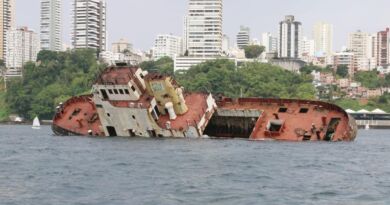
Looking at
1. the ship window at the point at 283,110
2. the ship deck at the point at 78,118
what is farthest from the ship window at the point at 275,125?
the ship deck at the point at 78,118

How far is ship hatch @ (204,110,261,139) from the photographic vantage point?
83.1 meters

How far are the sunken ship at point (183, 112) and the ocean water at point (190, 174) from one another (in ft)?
26.9

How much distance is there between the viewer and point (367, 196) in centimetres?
4006

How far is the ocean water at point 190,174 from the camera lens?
39.0m

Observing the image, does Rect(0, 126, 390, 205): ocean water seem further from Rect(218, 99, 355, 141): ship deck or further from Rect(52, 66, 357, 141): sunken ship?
Rect(218, 99, 355, 141): ship deck

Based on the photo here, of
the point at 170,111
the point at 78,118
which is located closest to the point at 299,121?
the point at 170,111

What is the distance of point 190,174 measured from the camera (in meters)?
47.4

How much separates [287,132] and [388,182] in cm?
3512

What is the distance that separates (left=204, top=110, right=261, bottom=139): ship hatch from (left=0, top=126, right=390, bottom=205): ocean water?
38.6 ft

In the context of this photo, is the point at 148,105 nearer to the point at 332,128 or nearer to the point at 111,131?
the point at 111,131

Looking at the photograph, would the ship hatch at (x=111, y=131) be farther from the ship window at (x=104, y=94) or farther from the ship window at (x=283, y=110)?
the ship window at (x=283, y=110)

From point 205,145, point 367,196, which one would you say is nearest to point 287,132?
point 205,145

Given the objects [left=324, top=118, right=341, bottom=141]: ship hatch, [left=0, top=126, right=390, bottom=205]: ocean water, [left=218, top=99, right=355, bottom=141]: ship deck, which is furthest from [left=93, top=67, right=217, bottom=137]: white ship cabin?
[left=324, top=118, right=341, bottom=141]: ship hatch

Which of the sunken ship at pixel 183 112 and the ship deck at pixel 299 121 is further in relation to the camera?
the ship deck at pixel 299 121
